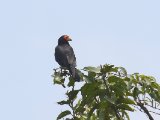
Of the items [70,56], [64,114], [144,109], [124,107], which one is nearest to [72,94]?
[64,114]

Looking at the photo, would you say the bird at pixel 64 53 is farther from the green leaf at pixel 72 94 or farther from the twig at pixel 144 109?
the twig at pixel 144 109

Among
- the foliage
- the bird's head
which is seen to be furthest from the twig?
the bird's head

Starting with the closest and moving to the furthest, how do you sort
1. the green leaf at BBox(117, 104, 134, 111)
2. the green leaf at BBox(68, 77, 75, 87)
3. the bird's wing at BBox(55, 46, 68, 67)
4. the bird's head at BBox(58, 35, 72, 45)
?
the green leaf at BBox(117, 104, 134, 111), the green leaf at BBox(68, 77, 75, 87), the bird's wing at BBox(55, 46, 68, 67), the bird's head at BBox(58, 35, 72, 45)

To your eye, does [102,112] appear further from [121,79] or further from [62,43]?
[62,43]

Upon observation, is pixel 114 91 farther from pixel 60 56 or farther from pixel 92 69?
pixel 60 56

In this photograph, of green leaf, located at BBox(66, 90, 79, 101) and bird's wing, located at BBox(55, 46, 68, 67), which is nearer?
green leaf, located at BBox(66, 90, 79, 101)

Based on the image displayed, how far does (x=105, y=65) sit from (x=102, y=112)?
1.61ft

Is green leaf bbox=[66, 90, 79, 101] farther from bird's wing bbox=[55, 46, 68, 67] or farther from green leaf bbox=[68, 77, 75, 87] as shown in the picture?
bird's wing bbox=[55, 46, 68, 67]

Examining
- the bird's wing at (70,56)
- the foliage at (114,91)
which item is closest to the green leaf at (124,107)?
the foliage at (114,91)

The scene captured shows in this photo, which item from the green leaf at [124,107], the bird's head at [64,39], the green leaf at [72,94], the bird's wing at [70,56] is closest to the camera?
the green leaf at [124,107]

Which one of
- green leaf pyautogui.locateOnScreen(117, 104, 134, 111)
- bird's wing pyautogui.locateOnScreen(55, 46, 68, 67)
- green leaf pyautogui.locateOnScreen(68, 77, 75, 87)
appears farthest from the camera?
bird's wing pyautogui.locateOnScreen(55, 46, 68, 67)

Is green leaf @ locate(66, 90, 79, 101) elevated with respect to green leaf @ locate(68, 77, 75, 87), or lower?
lower

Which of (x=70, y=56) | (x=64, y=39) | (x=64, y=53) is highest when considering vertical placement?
(x=64, y=39)

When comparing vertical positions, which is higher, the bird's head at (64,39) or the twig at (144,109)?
the bird's head at (64,39)
